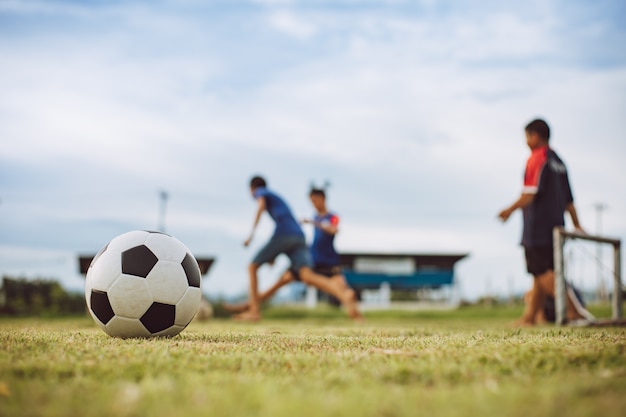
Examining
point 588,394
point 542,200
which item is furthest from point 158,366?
point 542,200

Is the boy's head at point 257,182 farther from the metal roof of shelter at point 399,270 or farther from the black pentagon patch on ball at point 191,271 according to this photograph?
the metal roof of shelter at point 399,270

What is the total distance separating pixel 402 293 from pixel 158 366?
40352 mm

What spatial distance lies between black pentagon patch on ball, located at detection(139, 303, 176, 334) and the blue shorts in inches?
247

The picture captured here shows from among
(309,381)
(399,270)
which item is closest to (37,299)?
(309,381)

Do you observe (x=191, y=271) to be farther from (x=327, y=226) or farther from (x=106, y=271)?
(x=327, y=226)

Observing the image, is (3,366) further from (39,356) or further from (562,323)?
(562,323)

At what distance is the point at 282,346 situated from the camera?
13.2 ft

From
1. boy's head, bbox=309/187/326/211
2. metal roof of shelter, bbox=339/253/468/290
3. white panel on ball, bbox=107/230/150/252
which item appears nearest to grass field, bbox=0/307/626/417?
white panel on ball, bbox=107/230/150/252

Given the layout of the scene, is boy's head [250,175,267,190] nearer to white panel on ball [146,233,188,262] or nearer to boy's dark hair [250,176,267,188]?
boy's dark hair [250,176,267,188]

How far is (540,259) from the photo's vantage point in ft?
27.5

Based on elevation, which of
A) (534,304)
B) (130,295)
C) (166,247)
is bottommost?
(534,304)

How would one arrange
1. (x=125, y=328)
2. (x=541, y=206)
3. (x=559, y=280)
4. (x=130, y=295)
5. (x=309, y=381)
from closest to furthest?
(x=309, y=381) < (x=130, y=295) < (x=125, y=328) < (x=541, y=206) < (x=559, y=280)

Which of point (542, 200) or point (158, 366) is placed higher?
point (542, 200)

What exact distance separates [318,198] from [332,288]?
70.8 inches
